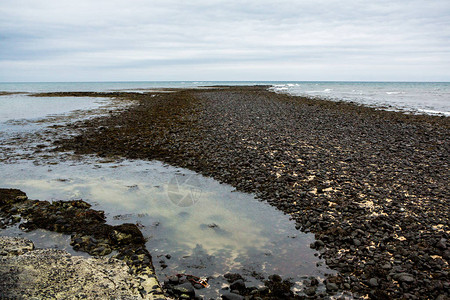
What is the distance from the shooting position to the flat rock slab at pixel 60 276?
4941mm

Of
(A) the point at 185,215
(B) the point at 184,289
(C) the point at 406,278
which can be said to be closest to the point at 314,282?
(C) the point at 406,278

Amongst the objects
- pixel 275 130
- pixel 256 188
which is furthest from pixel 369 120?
pixel 256 188

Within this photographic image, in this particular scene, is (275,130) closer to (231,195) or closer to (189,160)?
(189,160)

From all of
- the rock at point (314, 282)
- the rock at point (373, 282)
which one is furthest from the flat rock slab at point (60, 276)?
the rock at point (373, 282)

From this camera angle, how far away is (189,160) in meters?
13.8

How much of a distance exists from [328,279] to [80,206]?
6.92 meters

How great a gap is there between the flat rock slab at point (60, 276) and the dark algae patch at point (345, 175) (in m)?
3.37

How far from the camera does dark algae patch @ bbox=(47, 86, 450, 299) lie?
604 centimetres

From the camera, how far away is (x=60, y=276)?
5.39 metres

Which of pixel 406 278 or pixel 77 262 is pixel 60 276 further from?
pixel 406 278

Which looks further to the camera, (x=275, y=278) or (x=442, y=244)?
(x=442, y=244)

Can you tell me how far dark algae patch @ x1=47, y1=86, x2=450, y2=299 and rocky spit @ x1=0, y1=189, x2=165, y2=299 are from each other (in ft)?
10.6

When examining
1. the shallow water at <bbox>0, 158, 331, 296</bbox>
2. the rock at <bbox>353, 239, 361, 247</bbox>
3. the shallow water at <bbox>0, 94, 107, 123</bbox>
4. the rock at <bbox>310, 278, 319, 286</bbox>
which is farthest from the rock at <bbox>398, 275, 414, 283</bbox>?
the shallow water at <bbox>0, 94, 107, 123</bbox>

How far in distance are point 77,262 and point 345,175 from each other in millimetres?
9053
